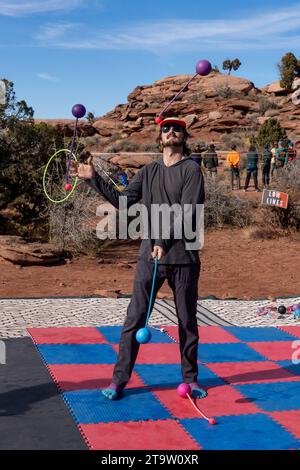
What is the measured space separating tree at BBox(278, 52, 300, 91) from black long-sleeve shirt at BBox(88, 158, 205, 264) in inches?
1770

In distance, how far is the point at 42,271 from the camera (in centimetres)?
1154

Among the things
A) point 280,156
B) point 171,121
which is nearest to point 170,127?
point 171,121

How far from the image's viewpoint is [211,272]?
12.2m

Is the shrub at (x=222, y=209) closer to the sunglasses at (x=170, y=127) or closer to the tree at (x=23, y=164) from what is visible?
the tree at (x=23, y=164)

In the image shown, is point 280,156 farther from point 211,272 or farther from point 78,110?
point 78,110

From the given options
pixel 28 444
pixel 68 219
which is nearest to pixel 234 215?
pixel 68 219

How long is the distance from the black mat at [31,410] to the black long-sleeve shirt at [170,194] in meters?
1.24

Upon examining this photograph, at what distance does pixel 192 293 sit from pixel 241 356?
5.14 feet

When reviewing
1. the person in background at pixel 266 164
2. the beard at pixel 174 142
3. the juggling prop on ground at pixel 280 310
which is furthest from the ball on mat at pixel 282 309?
the person in background at pixel 266 164

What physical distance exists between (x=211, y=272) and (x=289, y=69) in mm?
38100

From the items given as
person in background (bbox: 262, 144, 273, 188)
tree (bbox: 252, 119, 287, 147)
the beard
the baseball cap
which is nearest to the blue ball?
the beard

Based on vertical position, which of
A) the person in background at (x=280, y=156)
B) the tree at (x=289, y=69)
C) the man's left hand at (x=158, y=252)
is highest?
the tree at (x=289, y=69)

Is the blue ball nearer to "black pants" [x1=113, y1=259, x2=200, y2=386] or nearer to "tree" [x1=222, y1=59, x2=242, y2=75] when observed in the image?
"black pants" [x1=113, y1=259, x2=200, y2=386]

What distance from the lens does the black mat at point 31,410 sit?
12.8 feet
